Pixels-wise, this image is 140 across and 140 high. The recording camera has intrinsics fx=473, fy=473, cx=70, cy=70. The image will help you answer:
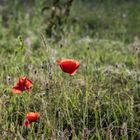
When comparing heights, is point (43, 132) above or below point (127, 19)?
below

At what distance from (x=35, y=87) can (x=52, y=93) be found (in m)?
0.32

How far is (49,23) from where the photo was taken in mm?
6371

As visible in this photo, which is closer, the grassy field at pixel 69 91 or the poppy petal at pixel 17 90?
the poppy petal at pixel 17 90

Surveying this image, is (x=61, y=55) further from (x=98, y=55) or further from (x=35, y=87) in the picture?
(x=35, y=87)

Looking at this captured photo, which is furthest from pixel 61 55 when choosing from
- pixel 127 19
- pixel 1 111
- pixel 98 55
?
pixel 127 19

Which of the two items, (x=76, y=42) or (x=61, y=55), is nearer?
(x=61, y=55)

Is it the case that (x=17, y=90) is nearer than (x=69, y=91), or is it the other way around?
(x=17, y=90)

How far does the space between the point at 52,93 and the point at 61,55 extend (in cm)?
156

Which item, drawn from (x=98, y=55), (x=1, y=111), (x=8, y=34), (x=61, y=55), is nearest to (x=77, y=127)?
(x=1, y=111)

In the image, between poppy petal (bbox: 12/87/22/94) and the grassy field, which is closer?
poppy petal (bbox: 12/87/22/94)

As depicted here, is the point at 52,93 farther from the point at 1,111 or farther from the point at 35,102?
the point at 1,111

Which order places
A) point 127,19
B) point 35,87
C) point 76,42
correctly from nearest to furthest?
point 35,87 → point 76,42 → point 127,19

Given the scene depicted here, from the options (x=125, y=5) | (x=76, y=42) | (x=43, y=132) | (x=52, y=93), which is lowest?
(x=43, y=132)

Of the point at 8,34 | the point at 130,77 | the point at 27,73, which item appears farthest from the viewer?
the point at 8,34
